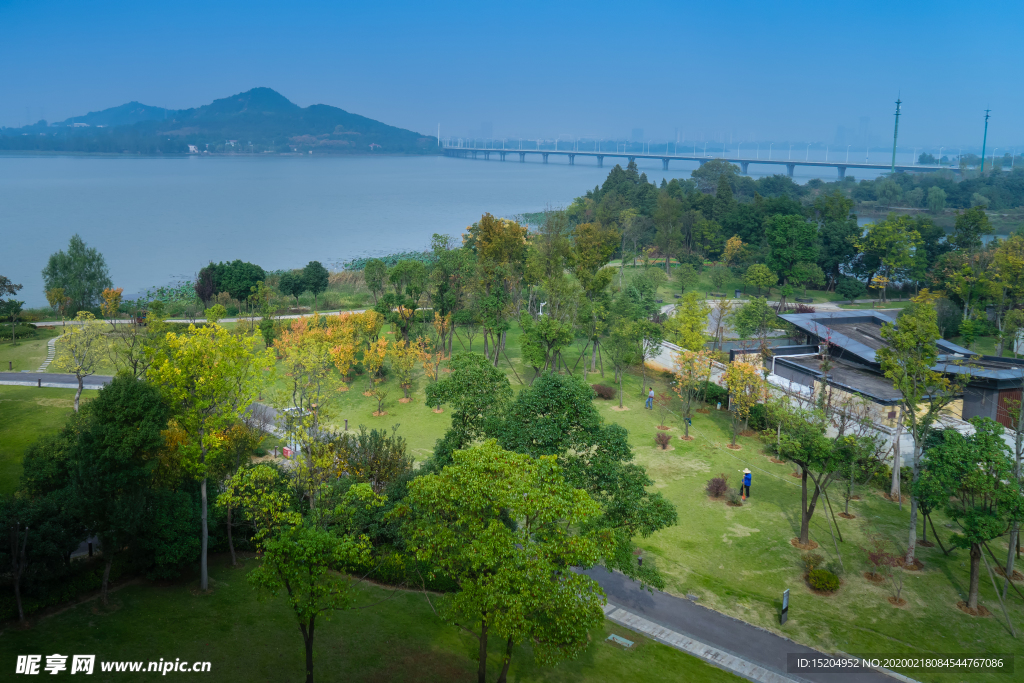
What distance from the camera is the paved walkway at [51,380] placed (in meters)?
33.5

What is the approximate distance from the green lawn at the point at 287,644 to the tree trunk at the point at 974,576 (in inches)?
297

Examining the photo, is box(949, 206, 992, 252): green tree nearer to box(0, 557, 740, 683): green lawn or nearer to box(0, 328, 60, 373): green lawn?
box(0, 557, 740, 683): green lawn

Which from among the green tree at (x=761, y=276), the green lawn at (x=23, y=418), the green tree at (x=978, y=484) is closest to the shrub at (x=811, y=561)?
the green tree at (x=978, y=484)

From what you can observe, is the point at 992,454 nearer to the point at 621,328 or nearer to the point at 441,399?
the point at 441,399

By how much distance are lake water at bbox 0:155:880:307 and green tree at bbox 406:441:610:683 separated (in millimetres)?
63746

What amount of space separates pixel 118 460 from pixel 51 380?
22.8m

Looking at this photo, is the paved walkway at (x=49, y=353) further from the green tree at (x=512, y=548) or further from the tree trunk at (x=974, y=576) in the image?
the tree trunk at (x=974, y=576)

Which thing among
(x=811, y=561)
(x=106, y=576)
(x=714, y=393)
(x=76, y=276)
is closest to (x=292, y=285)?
(x=76, y=276)

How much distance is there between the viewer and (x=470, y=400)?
1875 cm

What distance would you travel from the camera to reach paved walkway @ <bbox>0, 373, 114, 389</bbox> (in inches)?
1320

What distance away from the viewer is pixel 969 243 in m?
52.7

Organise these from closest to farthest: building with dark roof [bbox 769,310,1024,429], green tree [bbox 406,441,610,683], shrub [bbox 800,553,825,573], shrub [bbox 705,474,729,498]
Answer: green tree [bbox 406,441,610,683]
shrub [bbox 800,553,825,573]
shrub [bbox 705,474,729,498]
building with dark roof [bbox 769,310,1024,429]

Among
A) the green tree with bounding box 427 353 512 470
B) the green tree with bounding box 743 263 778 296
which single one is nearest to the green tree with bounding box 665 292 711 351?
the green tree with bounding box 427 353 512 470

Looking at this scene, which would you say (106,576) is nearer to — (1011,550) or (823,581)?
(823,581)
